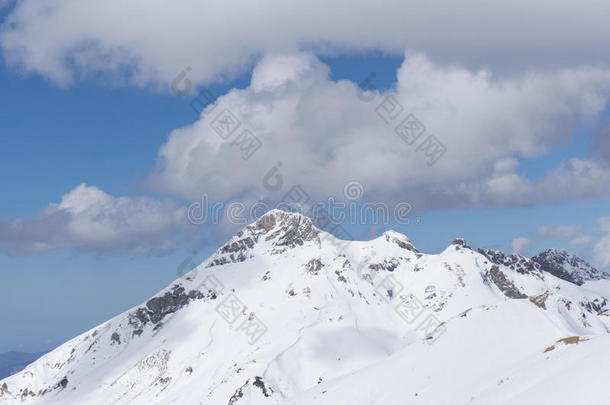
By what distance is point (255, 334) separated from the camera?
584 feet

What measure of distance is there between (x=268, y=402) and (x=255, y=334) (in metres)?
56.7

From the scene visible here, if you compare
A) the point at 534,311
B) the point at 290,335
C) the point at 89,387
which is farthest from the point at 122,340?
the point at 534,311

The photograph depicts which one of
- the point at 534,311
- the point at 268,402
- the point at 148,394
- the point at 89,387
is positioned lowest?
the point at 534,311

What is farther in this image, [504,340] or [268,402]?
[268,402]

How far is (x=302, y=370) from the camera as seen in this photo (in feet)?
482

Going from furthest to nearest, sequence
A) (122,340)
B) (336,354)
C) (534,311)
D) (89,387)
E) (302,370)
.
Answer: (122,340), (89,387), (336,354), (302,370), (534,311)

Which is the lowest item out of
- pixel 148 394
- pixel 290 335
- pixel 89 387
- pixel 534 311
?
pixel 534 311

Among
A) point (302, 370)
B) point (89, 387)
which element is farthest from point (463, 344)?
point (89, 387)

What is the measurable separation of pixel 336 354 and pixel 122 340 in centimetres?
8667

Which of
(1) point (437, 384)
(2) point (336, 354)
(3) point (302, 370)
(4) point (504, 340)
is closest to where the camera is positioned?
(1) point (437, 384)

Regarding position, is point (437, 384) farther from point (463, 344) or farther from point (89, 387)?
point (89, 387)

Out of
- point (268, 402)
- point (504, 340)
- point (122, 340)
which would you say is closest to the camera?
point (504, 340)

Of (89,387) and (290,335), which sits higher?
(89,387)

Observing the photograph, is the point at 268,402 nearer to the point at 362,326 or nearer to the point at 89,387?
the point at 362,326
